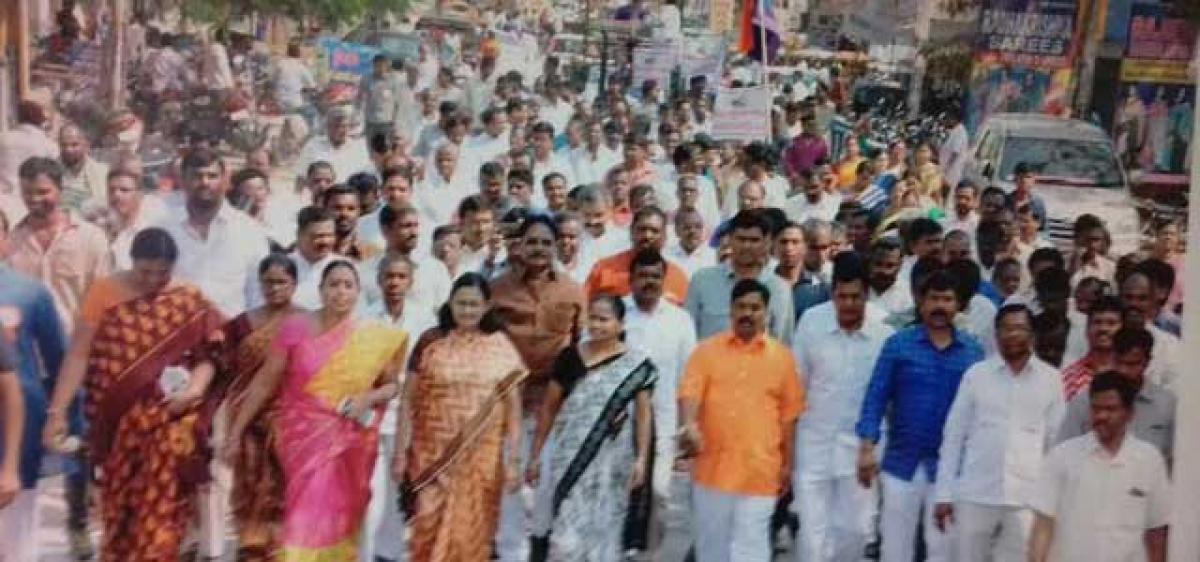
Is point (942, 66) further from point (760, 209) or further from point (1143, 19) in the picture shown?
point (760, 209)

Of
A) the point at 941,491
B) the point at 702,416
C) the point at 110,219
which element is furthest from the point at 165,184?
the point at 941,491

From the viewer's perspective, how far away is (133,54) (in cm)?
682

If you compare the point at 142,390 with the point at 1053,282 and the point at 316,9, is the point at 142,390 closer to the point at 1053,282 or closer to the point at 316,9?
the point at 316,9

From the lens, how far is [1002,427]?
624 centimetres

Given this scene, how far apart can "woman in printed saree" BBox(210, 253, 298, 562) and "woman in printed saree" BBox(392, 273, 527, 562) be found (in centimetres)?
44

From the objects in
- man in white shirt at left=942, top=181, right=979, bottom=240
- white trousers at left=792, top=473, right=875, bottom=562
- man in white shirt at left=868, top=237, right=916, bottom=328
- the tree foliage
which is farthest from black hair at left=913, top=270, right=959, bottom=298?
the tree foliage

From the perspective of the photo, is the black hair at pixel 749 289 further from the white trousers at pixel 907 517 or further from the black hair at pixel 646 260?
the white trousers at pixel 907 517

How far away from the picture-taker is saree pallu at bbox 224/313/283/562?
6352mm

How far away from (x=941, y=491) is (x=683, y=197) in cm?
225

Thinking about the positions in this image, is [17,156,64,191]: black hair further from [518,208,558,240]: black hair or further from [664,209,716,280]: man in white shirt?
[664,209,716,280]: man in white shirt

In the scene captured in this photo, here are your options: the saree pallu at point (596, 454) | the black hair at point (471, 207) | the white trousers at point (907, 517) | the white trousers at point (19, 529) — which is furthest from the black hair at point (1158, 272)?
the white trousers at point (19, 529)

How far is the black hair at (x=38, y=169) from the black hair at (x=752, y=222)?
229cm

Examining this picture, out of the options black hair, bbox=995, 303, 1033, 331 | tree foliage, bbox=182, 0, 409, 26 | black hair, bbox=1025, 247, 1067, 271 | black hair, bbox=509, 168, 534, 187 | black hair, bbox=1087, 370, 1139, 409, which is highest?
tree foliage, bbox=182, 0, 409, 26

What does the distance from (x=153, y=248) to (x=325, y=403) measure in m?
0.75
